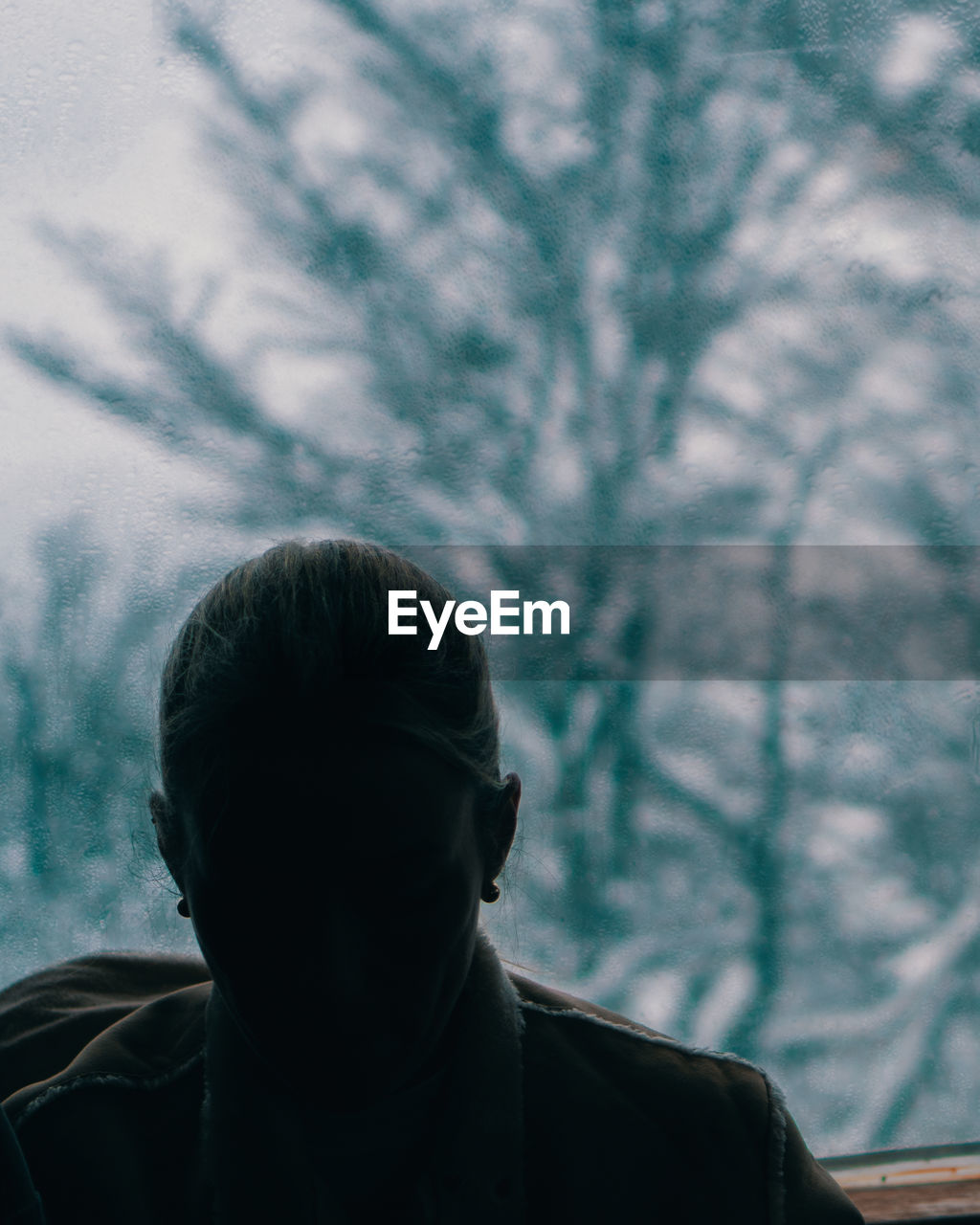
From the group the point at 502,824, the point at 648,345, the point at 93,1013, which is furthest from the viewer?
the point at 648,345

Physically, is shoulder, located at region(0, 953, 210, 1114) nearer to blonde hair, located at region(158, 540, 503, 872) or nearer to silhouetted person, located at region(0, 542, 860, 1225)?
silhouetted person, located at region(0, 542, 860, 1225)

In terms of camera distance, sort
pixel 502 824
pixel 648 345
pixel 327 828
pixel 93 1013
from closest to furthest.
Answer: pixel 327 828
pixel 502 824
pixel 93 1013
pixel 648 345

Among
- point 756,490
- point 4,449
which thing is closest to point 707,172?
point 756,490

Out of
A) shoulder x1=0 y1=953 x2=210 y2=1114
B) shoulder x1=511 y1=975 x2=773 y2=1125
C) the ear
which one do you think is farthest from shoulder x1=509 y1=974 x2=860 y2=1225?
shoulder x1=0 y1=953 x2=210 y2=1114

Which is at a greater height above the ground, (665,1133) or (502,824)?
(502,824)

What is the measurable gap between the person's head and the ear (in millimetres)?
41

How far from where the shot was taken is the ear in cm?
66

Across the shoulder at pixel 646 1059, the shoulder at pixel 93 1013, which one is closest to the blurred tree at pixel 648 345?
the shoulder at pixel 646 1059

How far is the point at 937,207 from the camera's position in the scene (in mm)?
1169

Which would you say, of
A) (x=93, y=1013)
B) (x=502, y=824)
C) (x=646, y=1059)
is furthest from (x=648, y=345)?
(x=93, y=1013)

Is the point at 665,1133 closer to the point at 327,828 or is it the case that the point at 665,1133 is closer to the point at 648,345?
the point at 327,828

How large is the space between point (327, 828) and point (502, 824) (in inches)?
6.7

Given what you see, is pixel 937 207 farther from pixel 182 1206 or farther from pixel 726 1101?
pixel 182 1206

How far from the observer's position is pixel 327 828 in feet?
1.80
